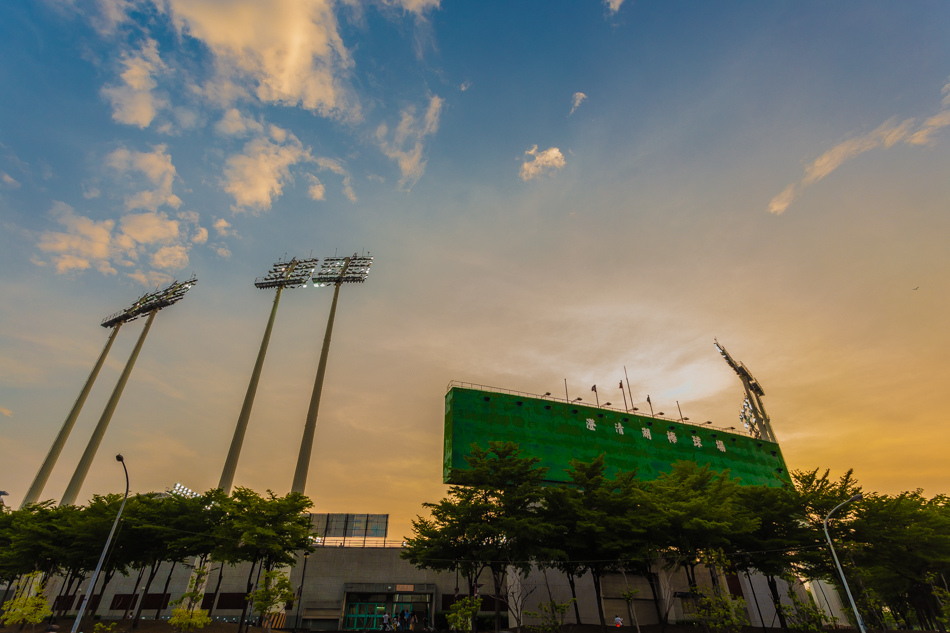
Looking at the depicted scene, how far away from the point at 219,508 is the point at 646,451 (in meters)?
48.2

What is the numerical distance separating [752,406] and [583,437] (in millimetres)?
53782

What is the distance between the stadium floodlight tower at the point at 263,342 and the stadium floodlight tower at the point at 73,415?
90.0 ft

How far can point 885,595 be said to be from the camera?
53844 mm

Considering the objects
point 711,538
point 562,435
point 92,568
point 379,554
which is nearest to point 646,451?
point 562,435

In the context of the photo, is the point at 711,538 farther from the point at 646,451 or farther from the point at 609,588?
the point at 646,451

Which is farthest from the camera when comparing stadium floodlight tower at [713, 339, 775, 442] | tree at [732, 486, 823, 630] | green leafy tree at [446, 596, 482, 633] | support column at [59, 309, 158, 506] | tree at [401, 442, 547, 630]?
stadium floodlight tower at [713, 339, 775, 442]

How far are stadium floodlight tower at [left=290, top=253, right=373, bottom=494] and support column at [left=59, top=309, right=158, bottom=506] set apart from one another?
102 feet

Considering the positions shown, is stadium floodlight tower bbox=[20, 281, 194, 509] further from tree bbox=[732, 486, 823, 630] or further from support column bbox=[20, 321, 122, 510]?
tree bbox=[732, 486, 823, 630]

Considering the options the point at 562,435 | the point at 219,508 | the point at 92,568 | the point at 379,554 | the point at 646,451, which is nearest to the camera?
the point at 219,508

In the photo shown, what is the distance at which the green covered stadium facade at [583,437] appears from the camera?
5172 cm

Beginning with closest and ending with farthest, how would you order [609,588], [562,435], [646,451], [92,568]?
1. [92,568]
2. [609,588]
3. [562,435]
4. [646,451]

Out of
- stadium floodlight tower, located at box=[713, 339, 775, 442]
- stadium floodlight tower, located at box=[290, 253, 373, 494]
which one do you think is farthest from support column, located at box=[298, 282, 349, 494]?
stadium floodlight tower, located at box=[713, 339, 775, 442]

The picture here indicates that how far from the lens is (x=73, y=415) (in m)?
66.5

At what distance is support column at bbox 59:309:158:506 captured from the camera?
58781 mm
